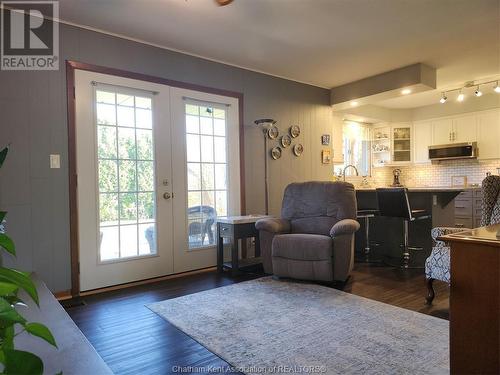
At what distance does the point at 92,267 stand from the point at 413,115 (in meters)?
6.55

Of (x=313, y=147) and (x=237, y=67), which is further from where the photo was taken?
(x=313, y=147)

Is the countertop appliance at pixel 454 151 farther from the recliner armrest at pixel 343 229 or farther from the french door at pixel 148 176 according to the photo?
the french door at pixel 148 176

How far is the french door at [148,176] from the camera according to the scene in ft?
10.6

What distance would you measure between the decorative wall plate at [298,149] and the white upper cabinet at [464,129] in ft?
10.8

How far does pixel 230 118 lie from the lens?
4285mm

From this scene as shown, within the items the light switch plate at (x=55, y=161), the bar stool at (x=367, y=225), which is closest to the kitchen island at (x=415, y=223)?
the bar stool at (x=367, y=225)

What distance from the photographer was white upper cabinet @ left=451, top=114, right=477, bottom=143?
6.05m

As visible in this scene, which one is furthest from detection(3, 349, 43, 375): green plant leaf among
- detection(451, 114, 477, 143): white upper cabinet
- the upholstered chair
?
detection(451, 114, 477, 143): white upper cabinet

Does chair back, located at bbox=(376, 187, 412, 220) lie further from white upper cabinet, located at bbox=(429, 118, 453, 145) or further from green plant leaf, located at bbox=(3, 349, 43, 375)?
green plant leaf, located at bbox=(3, 349, 43, 375)

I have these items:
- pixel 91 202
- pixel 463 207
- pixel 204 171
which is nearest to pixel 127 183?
pixel 91 202

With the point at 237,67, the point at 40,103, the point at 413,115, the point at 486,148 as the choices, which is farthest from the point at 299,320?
the point at 413,115

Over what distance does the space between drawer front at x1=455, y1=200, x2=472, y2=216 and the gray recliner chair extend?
129 inches

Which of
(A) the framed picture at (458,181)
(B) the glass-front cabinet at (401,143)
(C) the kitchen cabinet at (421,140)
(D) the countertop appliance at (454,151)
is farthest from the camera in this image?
(B) the glass-front cabinet at (401,143)

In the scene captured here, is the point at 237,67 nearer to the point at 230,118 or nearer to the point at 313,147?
the point at 230,118
